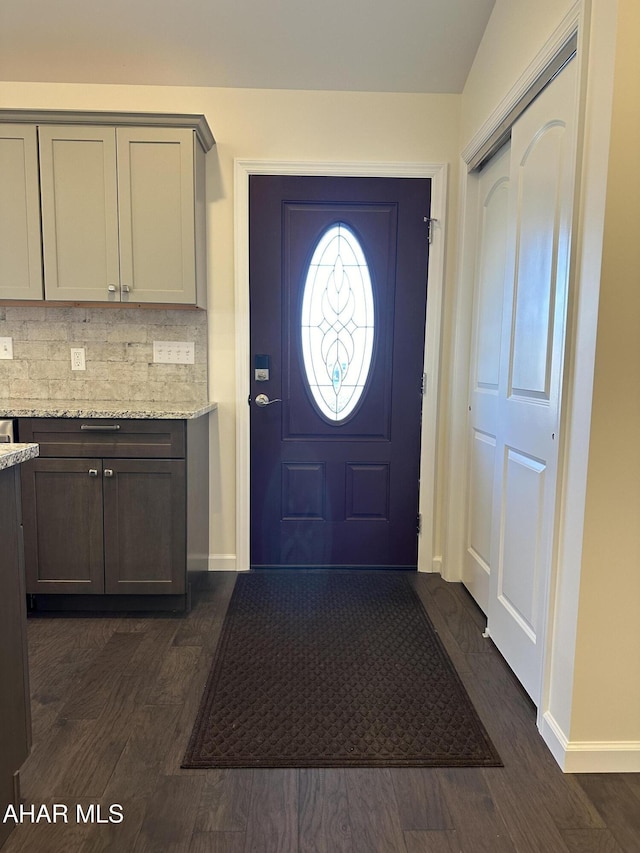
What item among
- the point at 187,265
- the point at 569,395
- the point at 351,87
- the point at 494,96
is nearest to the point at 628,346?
the point at 569,395

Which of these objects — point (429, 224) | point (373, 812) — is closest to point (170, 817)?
point (373, 812)

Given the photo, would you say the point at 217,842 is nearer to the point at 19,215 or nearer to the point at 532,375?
the point at 532,375

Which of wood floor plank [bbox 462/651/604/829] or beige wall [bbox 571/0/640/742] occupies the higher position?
beige wall [bbox 571/0/640/742]

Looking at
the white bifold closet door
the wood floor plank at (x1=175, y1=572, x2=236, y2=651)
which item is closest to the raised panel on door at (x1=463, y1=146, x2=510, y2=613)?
the white bifold closet door

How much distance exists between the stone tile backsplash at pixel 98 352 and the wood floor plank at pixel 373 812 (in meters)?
1.92

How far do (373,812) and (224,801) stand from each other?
392 mm

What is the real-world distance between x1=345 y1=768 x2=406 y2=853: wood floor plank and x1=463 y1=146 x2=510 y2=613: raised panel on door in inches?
40.9

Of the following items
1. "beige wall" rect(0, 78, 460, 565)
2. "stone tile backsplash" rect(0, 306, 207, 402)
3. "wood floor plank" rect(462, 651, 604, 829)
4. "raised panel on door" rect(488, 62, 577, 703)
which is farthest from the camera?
"stone tile backsplash" rect(0, 306, 207, 402)

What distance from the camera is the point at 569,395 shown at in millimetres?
1476

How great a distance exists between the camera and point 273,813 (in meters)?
1.31

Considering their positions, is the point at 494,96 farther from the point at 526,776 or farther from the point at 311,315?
the point at 526,776

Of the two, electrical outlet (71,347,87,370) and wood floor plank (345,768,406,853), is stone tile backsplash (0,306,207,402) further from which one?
wood floor plank (345,768,406,853)

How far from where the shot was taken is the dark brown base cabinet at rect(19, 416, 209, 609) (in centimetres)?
221

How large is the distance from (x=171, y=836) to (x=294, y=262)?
7.78 feet
